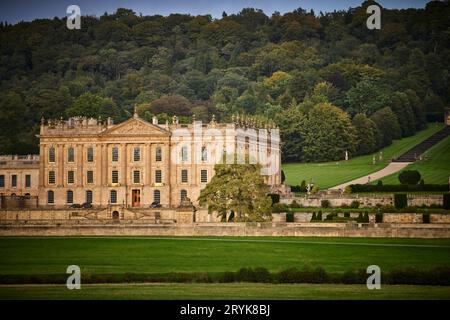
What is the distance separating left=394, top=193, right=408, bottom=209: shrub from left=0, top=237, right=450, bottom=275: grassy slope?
21.7m

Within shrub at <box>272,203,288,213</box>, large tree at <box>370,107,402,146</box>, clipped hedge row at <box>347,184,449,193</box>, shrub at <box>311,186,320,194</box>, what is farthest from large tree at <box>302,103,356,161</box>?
shrub at <box>272,203,288,213</box>

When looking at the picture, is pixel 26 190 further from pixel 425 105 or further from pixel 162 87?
pixel 162 87

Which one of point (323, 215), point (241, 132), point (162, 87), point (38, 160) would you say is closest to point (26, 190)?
point (38, 160)

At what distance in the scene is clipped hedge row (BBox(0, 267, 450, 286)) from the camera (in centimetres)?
5622

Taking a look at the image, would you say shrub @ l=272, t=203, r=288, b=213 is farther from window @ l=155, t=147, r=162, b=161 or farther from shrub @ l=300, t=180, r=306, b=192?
shrub @ l=300, t=180, r=306, b=192

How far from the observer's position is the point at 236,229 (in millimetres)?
76688

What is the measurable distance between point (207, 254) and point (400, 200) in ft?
99.9

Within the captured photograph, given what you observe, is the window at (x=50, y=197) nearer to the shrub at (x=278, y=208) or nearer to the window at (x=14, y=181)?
the window at (x=14, y=181)

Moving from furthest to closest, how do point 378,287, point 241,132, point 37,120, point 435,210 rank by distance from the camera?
1. point 37,120
2. point 241,132
3. point 435,210
4. point 378,287

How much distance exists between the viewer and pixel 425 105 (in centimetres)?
17300

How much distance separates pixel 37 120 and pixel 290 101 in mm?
30356

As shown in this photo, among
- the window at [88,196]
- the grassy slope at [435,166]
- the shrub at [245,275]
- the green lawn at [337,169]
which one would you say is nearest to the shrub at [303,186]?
the green lawn at [337,169]

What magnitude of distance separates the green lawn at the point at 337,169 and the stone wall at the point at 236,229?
37.7 m

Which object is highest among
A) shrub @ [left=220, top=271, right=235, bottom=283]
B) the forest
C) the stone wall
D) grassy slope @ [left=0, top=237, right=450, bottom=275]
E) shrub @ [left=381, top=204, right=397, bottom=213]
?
the forest
